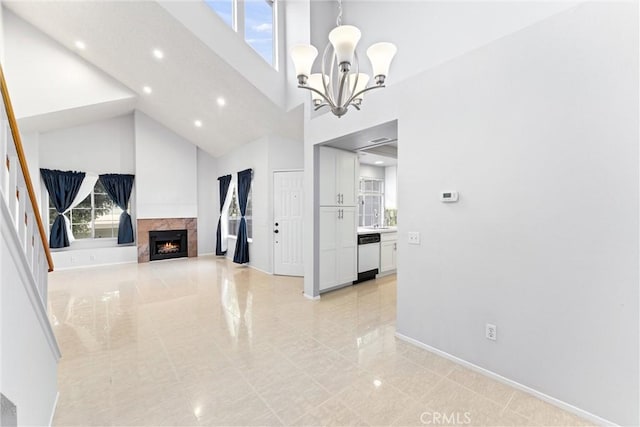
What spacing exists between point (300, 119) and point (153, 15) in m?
2.41

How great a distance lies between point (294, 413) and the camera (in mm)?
1820

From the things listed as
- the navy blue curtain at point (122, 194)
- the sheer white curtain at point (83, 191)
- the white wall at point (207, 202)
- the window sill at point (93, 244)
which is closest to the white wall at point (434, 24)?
the white wall at point (207, 202)

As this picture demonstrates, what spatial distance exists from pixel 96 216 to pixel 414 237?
7.52 metres

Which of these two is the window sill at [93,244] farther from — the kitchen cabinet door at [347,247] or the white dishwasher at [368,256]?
the white dishwasher at [368,256]

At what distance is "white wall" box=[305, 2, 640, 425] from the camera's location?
65.4 inches

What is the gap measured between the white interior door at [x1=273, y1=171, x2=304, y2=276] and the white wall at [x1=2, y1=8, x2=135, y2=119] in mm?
3881

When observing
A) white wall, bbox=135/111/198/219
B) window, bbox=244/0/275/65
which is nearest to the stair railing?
window, bbox=244/0/275/65

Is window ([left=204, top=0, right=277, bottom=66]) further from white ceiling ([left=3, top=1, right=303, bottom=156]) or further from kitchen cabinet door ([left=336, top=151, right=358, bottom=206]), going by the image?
kitchen cabinet door ([left=336, top=151, right=358, bottom=206])

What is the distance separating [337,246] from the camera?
440 cm

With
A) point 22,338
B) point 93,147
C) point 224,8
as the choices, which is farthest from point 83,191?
point 22,338

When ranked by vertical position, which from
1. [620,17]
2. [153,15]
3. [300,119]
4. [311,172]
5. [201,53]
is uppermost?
[153,15]

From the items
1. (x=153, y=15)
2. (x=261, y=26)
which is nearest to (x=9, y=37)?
(x=153, y=15)

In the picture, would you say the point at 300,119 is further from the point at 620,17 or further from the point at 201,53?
the point at 620,17

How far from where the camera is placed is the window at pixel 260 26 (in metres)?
4.40
